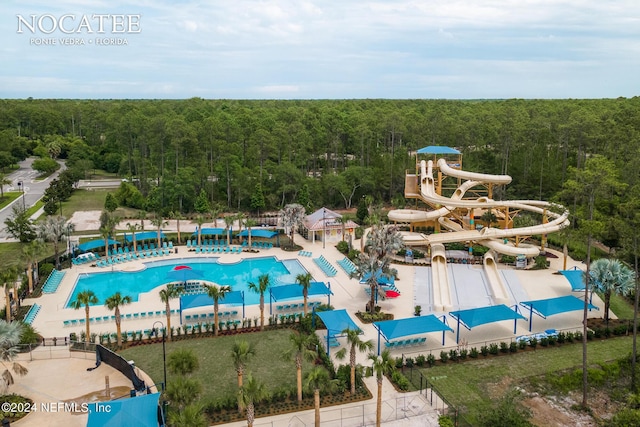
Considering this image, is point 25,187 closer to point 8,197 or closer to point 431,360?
point 8,197

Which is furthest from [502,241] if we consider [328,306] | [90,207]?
[90,207]

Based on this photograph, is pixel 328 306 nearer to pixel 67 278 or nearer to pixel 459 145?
pixel 67 278

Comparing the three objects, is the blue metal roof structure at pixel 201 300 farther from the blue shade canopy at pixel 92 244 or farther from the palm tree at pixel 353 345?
the blue shade canopy at pixel 92 244

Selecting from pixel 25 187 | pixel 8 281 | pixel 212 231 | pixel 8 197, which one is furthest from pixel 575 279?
pixel 25 187

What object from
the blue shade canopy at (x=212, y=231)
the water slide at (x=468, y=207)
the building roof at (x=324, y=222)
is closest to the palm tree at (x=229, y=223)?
the blue shade canopy at (x=212, y=231)

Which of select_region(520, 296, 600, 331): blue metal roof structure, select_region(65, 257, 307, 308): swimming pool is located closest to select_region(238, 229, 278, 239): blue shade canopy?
select_region(65, 257, 307, 308): swimming pool

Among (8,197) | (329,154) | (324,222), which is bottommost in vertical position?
(324,222)

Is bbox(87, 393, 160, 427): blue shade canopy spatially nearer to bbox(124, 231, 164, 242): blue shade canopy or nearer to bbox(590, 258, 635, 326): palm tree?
bbox(590, 258, 635, 326): palm tree

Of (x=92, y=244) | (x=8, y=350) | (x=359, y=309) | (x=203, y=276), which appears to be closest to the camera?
(x=8, y=350)
